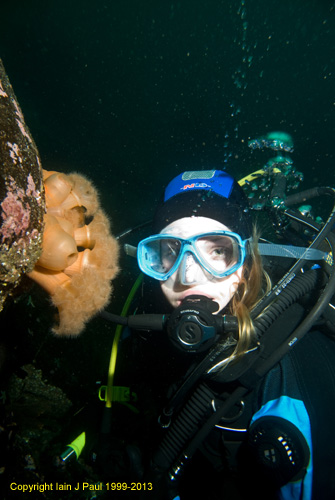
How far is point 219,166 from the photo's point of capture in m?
15.9

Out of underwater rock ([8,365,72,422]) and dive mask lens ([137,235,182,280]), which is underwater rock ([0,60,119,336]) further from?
underwater rock ([8,365,72,422])

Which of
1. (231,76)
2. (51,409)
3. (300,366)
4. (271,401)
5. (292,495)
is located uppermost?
(231,76)

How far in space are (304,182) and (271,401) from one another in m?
18.3

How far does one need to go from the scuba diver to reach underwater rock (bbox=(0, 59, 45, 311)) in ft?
3.47

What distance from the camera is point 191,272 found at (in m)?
2.29

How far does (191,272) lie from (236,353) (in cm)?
77

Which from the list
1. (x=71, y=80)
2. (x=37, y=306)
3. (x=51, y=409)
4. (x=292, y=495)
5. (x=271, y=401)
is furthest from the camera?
(x=71, y=80)

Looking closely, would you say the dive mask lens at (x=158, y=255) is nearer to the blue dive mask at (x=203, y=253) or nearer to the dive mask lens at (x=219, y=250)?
the blue dive mask at (x=203, y=253)

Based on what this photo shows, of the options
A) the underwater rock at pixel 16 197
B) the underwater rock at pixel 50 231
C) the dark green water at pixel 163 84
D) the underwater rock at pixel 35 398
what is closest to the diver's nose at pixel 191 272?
the underwater rock at pixel 50 231

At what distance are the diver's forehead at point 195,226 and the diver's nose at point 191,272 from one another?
0.24 meters

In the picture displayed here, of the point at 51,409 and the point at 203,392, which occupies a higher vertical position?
the point at 203,392

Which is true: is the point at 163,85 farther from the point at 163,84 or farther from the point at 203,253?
the point at 203,253

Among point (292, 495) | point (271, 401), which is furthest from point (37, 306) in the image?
point (292, 495)

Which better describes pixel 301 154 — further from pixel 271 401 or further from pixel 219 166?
pixel 271 401
